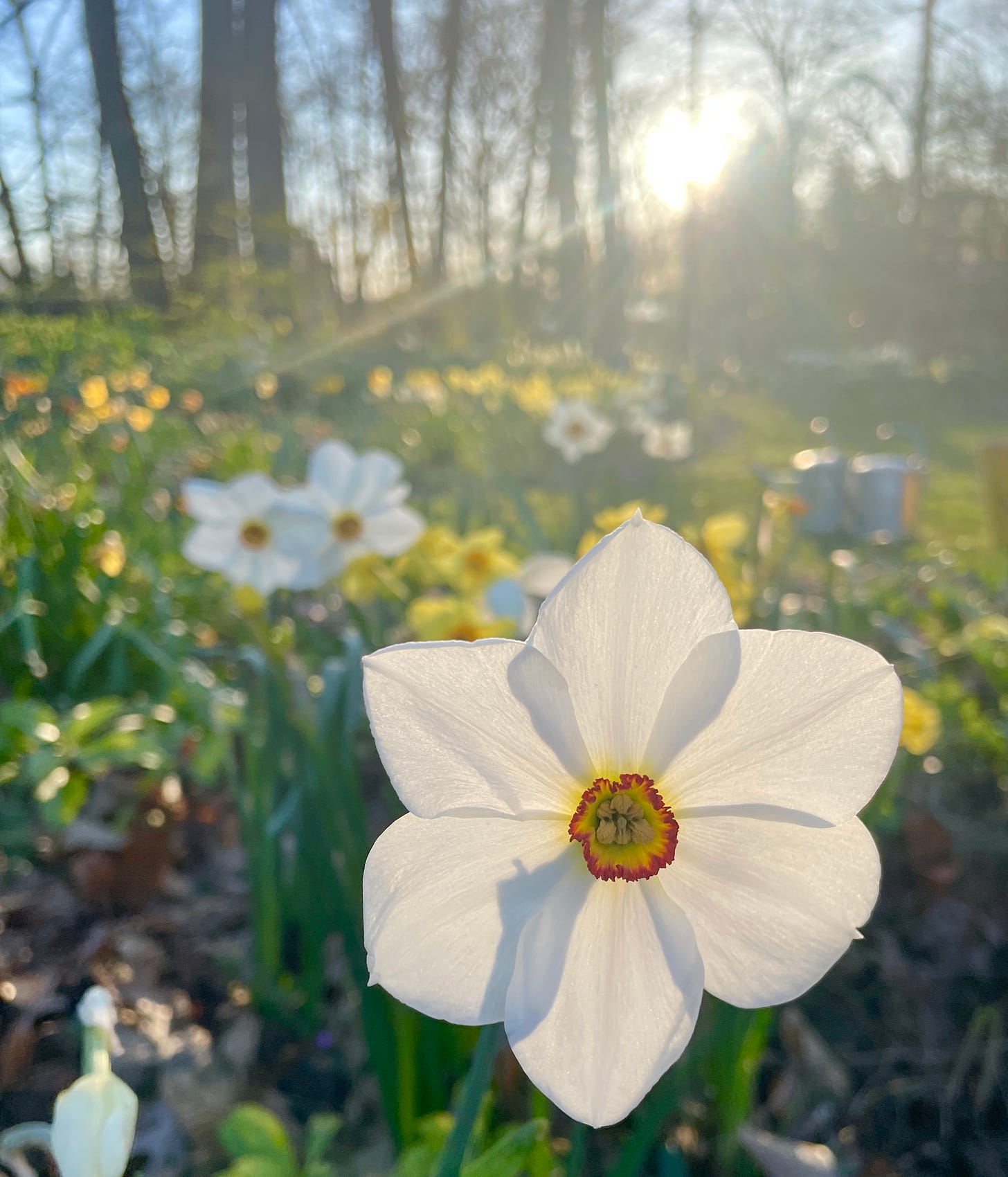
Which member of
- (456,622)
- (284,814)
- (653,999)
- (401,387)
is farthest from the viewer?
(401,387)

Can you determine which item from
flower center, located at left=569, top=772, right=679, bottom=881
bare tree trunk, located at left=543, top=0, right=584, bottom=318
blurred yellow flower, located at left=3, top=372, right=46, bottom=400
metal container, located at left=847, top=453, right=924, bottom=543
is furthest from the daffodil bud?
bare tree trunk, located at left=543, top=0, right=584, bottom=318

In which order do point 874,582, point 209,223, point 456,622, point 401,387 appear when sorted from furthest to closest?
point 209,223
point 401,387
point 874,582
point 456,622

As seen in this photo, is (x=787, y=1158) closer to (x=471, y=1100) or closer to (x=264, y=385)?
(x=471, y=1100)

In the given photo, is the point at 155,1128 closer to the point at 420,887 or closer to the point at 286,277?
the point at 420,887

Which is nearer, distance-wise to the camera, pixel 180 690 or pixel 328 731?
pixel 328 731

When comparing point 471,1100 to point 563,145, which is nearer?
point 471,1100

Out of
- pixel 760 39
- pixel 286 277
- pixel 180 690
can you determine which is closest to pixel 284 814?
pixel 180 690

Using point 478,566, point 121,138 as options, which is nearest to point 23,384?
point 121,138

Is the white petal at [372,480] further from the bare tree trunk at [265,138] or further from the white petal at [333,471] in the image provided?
the bare tree trunk at [265,138]
